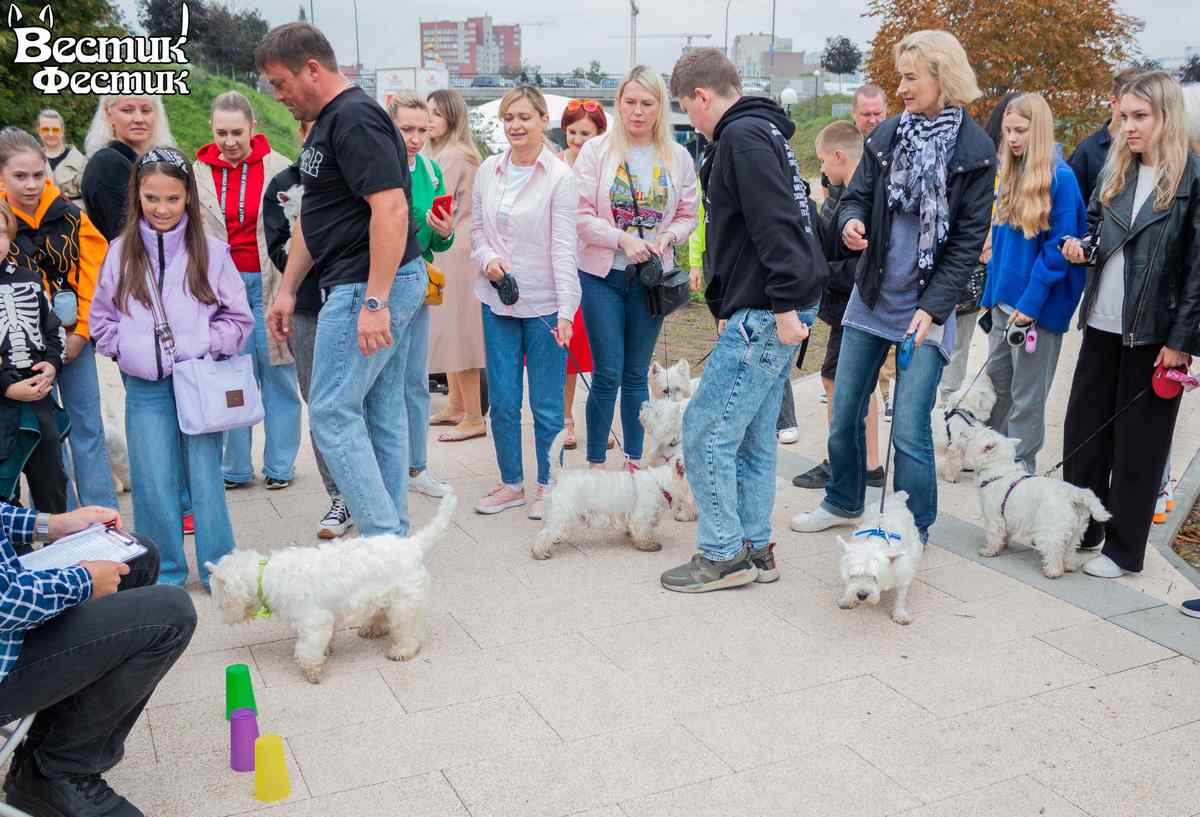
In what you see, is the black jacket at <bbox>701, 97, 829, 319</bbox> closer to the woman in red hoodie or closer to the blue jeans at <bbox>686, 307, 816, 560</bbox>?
the blue jeans at <bbox>686, 307, 816, 560</bbox>

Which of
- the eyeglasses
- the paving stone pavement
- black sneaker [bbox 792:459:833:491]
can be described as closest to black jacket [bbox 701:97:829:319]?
the paving stone pavement

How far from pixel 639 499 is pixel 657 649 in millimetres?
1052

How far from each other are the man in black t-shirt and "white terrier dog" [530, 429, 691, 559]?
794 millimetres

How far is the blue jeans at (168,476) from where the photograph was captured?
13.4ft

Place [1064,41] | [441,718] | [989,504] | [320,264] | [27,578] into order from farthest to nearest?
[1064,41], [989,504], [320,264], [441,718], [27,578]

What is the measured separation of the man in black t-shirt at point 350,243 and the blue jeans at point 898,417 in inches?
78.7

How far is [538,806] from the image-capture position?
9.29 feet

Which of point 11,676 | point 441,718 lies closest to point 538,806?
point 441,718

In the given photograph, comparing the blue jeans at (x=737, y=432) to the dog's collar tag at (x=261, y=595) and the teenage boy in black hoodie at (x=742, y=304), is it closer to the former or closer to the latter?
the teenage boy in black hoodie at (x=742, y=304)

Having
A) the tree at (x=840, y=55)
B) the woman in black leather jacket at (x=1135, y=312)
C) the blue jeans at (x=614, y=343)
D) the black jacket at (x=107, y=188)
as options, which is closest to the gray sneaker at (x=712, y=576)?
the blue jeans at (x=614, y=343)

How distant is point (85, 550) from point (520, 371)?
107 inches

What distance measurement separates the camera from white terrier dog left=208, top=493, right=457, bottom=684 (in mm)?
3508

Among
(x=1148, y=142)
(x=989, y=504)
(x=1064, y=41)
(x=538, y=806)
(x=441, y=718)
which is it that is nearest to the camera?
(x=538, y=806)

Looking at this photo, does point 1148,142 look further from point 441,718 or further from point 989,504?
point 441,718
